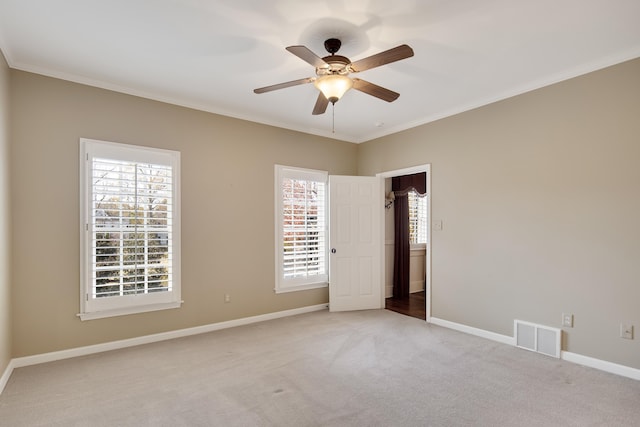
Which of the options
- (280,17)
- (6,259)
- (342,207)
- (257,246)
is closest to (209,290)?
(257,246)

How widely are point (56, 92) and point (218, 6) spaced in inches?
84.4

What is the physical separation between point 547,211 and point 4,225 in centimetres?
503

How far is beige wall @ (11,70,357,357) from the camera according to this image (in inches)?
125

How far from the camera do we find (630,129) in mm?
2963

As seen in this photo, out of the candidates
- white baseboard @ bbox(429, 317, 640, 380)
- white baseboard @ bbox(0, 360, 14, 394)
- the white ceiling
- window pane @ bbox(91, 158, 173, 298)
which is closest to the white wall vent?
white baseboard @ bbox(429, 317, 640, 380)

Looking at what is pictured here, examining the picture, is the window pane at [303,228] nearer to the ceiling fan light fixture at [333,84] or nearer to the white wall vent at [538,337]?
the ceiling fan light fixture at [333,84]

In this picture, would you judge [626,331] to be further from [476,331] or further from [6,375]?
[6,375]

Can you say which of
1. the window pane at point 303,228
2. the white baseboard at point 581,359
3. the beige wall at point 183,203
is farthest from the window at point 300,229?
the white baseboard at point 581,359

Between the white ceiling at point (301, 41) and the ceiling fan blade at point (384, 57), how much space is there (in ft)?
1.12

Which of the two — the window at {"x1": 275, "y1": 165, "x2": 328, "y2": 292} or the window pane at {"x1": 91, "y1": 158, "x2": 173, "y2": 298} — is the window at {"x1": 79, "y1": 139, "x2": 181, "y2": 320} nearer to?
the window pane at {"x1": 91, "y1": 158, "x2": 173, "y2": 298}

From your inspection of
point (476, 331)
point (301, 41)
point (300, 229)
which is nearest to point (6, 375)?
point (300, 229)

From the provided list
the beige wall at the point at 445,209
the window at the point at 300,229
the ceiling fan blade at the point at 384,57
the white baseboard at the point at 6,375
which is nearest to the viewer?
the ceiling fan blade at the point at 384,57

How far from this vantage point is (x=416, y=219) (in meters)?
6.86

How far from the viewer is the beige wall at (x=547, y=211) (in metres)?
3.00
